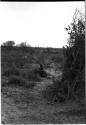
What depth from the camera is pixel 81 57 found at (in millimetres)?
5293

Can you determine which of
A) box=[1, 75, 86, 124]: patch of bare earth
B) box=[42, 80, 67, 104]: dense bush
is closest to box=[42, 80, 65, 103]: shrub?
box=[42, 80, 67, 104]: dense bush

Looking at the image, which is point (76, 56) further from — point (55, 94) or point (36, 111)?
point (36, 111)

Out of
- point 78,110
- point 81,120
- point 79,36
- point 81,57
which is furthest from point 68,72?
point 81,120

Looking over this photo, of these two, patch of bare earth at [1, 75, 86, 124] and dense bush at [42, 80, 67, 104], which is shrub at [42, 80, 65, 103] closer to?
dense bush at [42, 80, 67, 104]

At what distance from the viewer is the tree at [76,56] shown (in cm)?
528

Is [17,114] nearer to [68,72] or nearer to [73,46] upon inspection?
[68,72]

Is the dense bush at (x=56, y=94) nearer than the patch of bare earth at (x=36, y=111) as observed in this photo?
No


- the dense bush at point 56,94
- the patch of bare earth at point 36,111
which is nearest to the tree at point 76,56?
the dense bush at point 56,94

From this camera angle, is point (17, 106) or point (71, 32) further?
point (71, 32)

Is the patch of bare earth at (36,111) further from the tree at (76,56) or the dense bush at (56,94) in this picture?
the tree at (76,56)

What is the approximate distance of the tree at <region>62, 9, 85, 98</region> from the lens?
528 cm

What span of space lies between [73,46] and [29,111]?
2031 mm

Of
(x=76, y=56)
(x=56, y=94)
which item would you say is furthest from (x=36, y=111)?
(x=76, y=56)

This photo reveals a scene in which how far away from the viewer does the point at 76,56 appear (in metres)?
5.43
